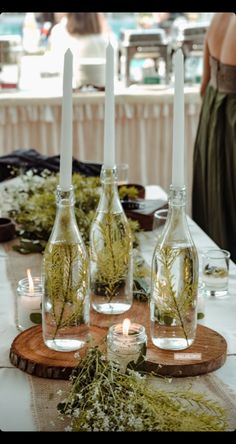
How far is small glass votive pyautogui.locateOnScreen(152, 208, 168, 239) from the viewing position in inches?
66.9

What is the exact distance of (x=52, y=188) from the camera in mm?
1895

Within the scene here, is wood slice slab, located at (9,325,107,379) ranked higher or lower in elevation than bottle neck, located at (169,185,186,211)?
lower

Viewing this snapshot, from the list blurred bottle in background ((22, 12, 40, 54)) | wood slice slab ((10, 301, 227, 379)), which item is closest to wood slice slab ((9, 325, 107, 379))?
wood slice slab ((10, 301, 227, 379))

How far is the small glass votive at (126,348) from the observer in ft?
3.26

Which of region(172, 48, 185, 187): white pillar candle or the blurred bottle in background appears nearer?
region(172, 48, 185, 187): white pillar candle

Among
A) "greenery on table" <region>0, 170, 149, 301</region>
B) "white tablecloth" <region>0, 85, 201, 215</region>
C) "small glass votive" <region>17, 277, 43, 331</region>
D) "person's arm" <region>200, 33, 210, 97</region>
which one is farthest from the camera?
"white tablecloth" <region>0, 85, 201, 215</region>

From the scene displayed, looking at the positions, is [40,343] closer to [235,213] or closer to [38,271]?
[38,271]

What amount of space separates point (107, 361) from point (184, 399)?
105 mm

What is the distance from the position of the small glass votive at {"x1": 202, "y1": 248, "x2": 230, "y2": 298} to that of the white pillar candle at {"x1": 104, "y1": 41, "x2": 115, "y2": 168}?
33 cm

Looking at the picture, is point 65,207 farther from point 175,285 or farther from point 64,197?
point 175,285

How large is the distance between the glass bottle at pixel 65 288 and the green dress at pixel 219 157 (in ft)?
5.20

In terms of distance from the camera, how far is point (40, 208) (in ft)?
5.73

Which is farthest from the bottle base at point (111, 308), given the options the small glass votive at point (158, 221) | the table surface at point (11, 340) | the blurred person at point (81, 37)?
the blurred person at point (81, 37)

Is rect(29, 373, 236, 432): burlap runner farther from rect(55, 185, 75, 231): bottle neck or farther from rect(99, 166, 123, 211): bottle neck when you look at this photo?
rect(99, 166, 123, 211): bottle neck
